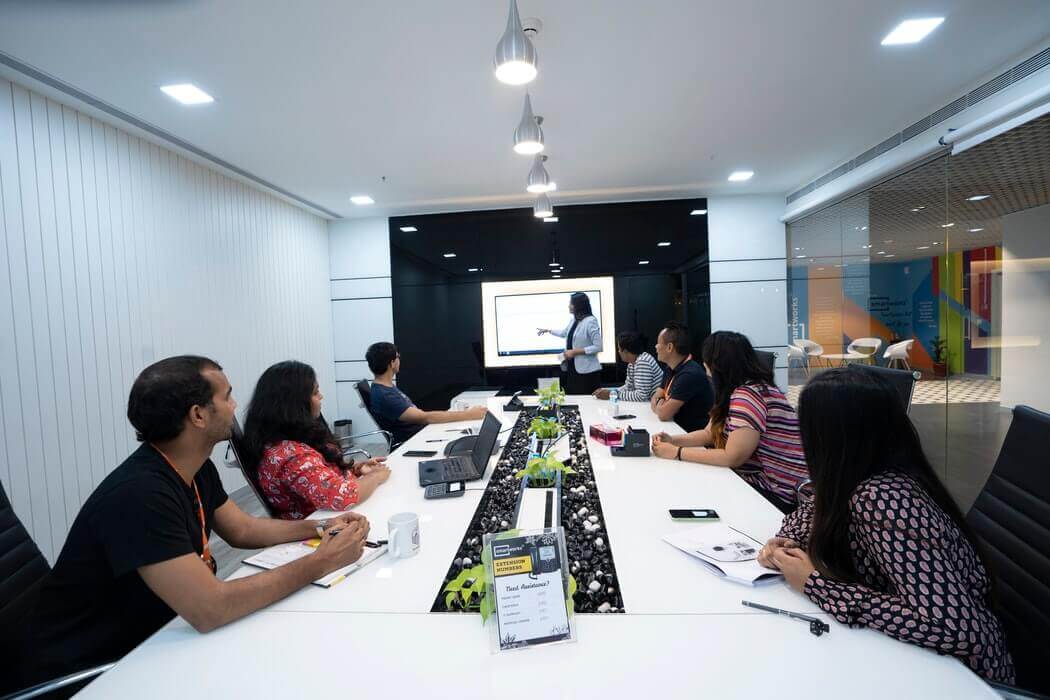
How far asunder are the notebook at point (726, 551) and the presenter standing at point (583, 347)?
12.6 feet

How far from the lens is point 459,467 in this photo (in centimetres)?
202

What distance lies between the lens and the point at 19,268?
2635 mm

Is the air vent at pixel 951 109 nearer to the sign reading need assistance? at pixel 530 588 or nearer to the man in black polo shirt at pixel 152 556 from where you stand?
the sign reading need assistance? at pixel 530 588

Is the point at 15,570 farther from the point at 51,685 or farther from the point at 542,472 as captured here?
the point at 542,472

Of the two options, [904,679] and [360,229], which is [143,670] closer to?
[904,679]

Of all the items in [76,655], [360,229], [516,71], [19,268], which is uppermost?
[360,229]

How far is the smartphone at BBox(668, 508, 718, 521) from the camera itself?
155 centimetres

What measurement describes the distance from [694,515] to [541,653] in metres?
0.78

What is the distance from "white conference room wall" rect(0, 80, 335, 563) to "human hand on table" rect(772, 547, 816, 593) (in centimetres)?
351

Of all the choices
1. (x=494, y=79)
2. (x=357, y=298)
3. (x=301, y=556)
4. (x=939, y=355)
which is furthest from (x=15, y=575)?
(x=357, y=298)

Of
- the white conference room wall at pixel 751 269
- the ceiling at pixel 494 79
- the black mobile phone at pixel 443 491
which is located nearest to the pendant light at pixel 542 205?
the ceiling at pixel 494 79

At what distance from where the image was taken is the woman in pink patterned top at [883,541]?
93 cm

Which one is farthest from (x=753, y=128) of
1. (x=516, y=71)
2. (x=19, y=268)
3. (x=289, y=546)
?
(x=19, y=268)

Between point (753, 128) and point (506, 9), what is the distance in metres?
2.30
